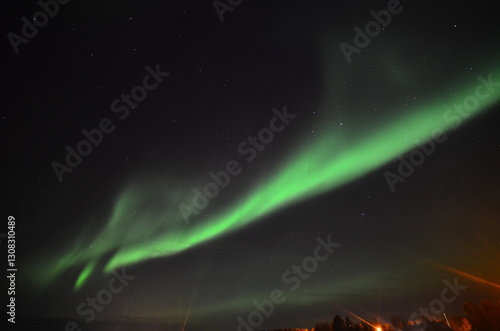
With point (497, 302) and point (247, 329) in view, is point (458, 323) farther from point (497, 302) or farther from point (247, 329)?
point (247, 329)

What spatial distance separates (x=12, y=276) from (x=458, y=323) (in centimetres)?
10896

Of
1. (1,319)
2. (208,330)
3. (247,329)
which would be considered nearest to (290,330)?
(247,329)

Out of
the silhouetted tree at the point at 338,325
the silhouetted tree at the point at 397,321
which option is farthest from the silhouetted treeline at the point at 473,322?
the silhouetted tree at the point at 397,321

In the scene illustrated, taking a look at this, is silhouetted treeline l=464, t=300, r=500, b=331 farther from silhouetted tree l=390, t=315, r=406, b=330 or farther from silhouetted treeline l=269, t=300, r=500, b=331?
silhouetted tree l=390, t=315, r=406, b=330

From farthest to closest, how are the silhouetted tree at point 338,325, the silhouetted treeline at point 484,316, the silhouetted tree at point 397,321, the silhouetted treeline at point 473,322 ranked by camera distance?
the silhouetted tree at point 397,321, the silhouetted treeline at point 484,316, the silhouetted tree at point 338,325, the silhouetted treeline at point 473,322

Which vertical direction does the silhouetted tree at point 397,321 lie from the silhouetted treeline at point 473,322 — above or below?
below

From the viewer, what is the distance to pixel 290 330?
138375mm

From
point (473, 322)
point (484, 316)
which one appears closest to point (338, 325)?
point (484, 316)

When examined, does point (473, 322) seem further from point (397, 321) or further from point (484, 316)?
point (397, 321)

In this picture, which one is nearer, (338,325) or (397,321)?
(338,325)

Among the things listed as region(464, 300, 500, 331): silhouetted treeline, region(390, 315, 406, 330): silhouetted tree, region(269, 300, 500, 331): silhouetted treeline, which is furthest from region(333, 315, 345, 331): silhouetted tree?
region(390, 315, 406, 330): silhouetted tree

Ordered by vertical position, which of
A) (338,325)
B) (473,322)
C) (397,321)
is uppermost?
(338,325)

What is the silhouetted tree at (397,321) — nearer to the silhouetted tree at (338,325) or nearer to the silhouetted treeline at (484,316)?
the silhouetted treeline at (484,316)

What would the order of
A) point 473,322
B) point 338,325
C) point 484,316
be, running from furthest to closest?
1. point 473,322
2. point 484,316
3. point 338,325
